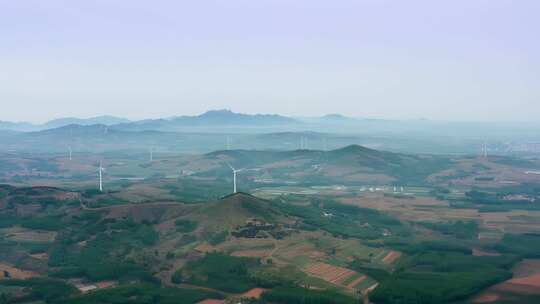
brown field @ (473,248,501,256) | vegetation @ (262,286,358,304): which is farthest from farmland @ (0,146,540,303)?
brown field @ (473,248,501,256)

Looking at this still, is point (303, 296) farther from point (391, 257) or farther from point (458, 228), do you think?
point (458, 228)

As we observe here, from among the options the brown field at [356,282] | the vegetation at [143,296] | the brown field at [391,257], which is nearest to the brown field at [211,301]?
the vegetation at [143,296]

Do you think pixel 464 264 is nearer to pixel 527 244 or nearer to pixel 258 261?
pixel 527 244

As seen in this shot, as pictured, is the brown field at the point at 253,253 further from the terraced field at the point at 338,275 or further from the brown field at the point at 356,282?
the brown field at the point at 356,282

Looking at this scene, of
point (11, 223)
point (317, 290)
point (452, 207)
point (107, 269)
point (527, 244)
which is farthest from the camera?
point (452, 207)

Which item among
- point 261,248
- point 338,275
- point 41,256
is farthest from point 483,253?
point 41,256

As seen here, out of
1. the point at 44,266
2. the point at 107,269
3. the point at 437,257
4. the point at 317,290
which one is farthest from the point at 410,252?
the point at 44,266
